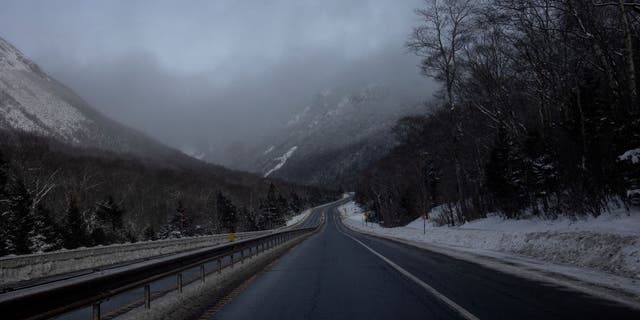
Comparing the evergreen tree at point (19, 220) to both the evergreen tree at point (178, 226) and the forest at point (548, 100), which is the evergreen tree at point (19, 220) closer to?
the forest at point (548, 100)

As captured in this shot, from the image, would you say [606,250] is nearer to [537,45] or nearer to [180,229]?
[537,45]

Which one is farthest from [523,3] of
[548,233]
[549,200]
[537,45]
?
[549,200]

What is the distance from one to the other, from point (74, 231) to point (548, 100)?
45.4 metres

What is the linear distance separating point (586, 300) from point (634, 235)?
374 centimetres

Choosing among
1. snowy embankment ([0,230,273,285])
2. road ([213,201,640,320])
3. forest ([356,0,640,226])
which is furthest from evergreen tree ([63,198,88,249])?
road ([213,201,640,320])

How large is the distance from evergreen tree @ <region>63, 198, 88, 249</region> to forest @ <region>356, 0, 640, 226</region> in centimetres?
3752

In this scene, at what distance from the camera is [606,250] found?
10.1 meters

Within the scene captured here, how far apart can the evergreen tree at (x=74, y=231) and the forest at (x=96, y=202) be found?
0.30 ft

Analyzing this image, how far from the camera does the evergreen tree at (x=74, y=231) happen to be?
4484 cm

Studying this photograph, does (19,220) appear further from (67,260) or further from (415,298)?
(415,298)

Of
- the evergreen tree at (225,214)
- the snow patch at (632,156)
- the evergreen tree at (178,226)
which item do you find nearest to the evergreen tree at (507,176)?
the snow patch at (632,156)

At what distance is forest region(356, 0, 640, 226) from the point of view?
1662 cm

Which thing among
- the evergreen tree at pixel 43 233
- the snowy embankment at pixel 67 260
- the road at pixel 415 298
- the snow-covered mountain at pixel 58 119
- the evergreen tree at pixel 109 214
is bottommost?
the road at pixel 415 298

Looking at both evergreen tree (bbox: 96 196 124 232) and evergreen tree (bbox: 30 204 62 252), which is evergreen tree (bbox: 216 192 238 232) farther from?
evergreen tree (bbox: 30 204 62 252)
